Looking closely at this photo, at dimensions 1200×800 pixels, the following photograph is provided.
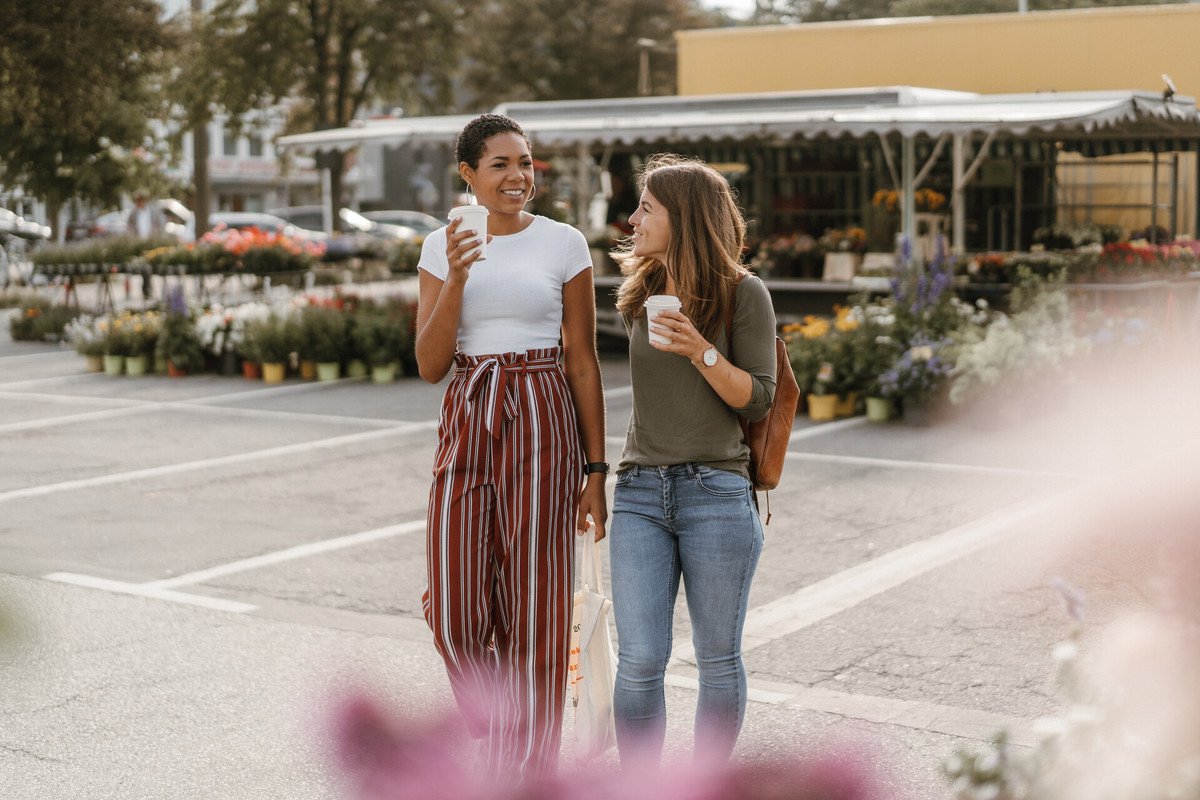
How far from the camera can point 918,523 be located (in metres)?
7.54

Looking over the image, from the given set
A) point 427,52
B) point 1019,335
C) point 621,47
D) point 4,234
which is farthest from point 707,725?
point 621,47

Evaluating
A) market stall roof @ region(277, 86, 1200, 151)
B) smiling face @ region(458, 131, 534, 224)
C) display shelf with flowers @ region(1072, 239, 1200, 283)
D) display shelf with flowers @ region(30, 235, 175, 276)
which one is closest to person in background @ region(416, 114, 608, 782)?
smiling face @ region(458, 131, 534, 224)

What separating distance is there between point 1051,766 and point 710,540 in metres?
1.91

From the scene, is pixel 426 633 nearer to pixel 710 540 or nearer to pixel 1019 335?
pixel 710 540

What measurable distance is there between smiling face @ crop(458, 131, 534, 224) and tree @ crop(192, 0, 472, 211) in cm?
2835

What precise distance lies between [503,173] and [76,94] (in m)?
18.2

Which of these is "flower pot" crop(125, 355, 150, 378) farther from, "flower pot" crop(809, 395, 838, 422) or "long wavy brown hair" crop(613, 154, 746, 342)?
"long wavy brown hair" crop(613, 154, 746, 342)

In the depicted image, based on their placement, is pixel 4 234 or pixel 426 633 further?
pixel 4 234

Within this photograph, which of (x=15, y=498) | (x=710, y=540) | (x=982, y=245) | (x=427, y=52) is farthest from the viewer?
(x=427, y=52)

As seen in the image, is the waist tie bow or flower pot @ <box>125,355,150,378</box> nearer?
the waist tie bow

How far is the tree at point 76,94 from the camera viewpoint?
16.5 metres

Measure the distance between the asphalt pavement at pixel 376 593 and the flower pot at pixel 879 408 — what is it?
6.0 inches

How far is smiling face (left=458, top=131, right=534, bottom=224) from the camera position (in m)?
3.53

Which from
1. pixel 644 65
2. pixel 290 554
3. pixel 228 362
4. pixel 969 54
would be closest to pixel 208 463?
pixel 290 554
